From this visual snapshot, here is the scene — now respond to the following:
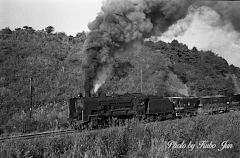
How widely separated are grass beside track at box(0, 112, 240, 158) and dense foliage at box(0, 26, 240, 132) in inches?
436

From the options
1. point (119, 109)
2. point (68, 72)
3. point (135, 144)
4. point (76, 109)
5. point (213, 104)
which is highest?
point (68, 72)

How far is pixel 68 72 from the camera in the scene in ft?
138

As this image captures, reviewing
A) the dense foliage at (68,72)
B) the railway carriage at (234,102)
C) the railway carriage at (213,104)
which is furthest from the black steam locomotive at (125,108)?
the railway carriage at (234,102)

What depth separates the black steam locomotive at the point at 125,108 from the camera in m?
21.1

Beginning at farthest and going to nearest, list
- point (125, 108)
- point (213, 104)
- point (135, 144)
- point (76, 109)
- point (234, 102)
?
point (234, 102)
point (213, 104)
point (125, 108)
point (76, 109)
point (135, 144)

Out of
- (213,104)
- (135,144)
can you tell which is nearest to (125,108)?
(135,144)

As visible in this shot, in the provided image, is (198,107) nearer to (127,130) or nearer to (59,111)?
(59,111)

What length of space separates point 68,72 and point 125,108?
813 inches

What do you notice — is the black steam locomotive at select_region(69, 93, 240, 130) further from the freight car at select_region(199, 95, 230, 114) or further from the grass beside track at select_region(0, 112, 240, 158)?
the grass beside track at select_region(0, 112, 240, 158)

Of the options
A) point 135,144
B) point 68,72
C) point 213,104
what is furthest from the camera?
point 68,72

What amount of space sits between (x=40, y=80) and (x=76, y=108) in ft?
56.8

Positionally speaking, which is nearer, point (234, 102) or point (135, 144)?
point (135, 144)

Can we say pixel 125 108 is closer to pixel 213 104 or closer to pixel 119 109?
pixel 119 109

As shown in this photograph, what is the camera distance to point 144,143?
11.5 metres
